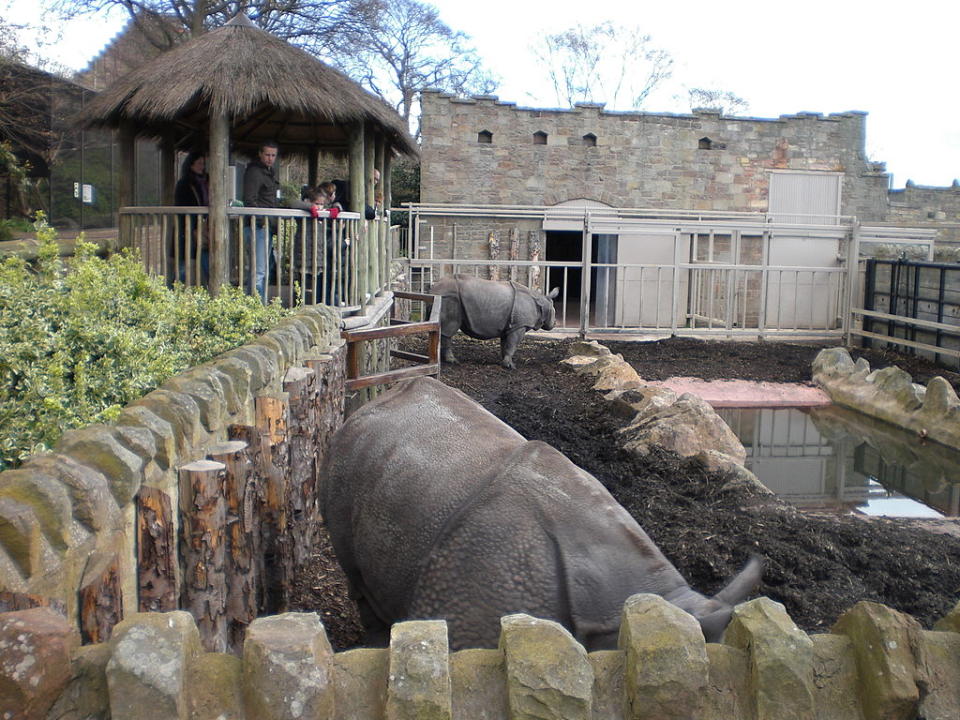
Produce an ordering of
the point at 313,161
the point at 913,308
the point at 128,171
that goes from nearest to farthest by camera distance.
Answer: the point at 128,171 → the point at 313,161 → the point at 913,308

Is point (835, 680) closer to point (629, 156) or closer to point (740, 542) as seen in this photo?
point (740, 542)

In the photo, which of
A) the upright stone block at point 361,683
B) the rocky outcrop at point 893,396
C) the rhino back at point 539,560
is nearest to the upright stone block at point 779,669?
the rhino back at point 539,560

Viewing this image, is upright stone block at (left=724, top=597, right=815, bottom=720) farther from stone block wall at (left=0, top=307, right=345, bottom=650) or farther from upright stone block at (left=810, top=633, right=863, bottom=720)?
stone block wall at (left=0, top=307, right=345, bottom=650)

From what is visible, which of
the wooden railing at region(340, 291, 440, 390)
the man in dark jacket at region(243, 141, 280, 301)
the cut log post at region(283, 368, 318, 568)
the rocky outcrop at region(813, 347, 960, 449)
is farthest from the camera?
the rocky outcrop at region(813, 347, 960, 449)

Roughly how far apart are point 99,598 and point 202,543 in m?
0.83

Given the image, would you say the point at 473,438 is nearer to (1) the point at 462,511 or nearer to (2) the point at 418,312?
(1) the point at 462,511

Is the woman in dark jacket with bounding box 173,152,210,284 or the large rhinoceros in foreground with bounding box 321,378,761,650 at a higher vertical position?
the woman in dark jacket with bounding box 173,152,210,284

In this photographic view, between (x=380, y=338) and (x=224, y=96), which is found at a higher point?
(x=224, y=96)

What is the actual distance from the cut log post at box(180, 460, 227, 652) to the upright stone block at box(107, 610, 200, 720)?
42.6 inches

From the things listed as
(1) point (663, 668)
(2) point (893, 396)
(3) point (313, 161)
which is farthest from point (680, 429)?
(3) point (313, 161)

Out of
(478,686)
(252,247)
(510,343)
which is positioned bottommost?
(510,343)

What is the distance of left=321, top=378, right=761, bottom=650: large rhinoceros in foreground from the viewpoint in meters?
2.90

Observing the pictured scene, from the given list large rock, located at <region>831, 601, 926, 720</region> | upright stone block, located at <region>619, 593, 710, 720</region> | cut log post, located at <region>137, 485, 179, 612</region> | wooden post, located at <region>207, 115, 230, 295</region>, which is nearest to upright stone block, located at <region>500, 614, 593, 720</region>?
upright stone block, located at <region>619, 593, 710, 720</region>

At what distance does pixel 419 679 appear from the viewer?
232 centimetres
